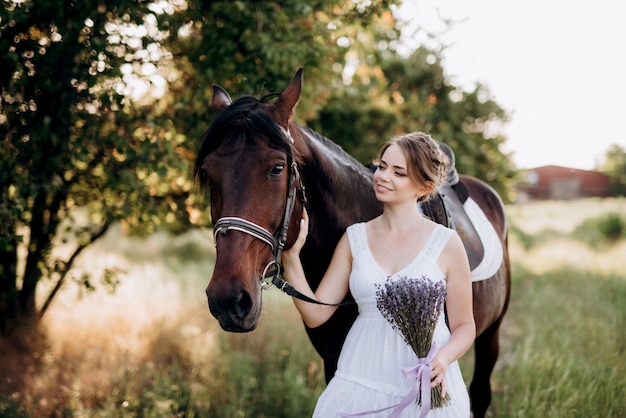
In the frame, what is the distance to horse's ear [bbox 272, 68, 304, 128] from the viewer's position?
2.32 m

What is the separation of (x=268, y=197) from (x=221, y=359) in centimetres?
350

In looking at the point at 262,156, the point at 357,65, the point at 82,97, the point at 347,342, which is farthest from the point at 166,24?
the point at 357,65

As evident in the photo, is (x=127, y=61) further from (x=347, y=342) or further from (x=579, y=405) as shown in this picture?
(x=579, y=405)

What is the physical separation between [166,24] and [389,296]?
9.32 ft

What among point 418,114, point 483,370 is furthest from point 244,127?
point 418,114

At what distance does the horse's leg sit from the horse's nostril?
2.85 metres

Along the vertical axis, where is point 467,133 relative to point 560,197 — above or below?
below

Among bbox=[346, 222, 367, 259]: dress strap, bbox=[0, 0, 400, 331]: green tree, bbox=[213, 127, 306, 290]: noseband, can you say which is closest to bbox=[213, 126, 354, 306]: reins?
bbox=[213, 127, 306, 290]: noseband

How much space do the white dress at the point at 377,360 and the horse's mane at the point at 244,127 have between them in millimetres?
667

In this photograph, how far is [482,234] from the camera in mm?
3703

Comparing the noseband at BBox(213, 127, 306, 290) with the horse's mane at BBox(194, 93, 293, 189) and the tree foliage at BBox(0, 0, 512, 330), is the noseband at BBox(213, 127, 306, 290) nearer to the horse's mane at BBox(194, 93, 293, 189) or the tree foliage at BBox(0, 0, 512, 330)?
the horse's mane at BBox(194, 93, 293, 189)

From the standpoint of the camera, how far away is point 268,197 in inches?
83.0

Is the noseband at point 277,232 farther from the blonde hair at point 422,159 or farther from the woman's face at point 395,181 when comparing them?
the blonde hair at point 422,159

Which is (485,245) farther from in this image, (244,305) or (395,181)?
(244,305)
